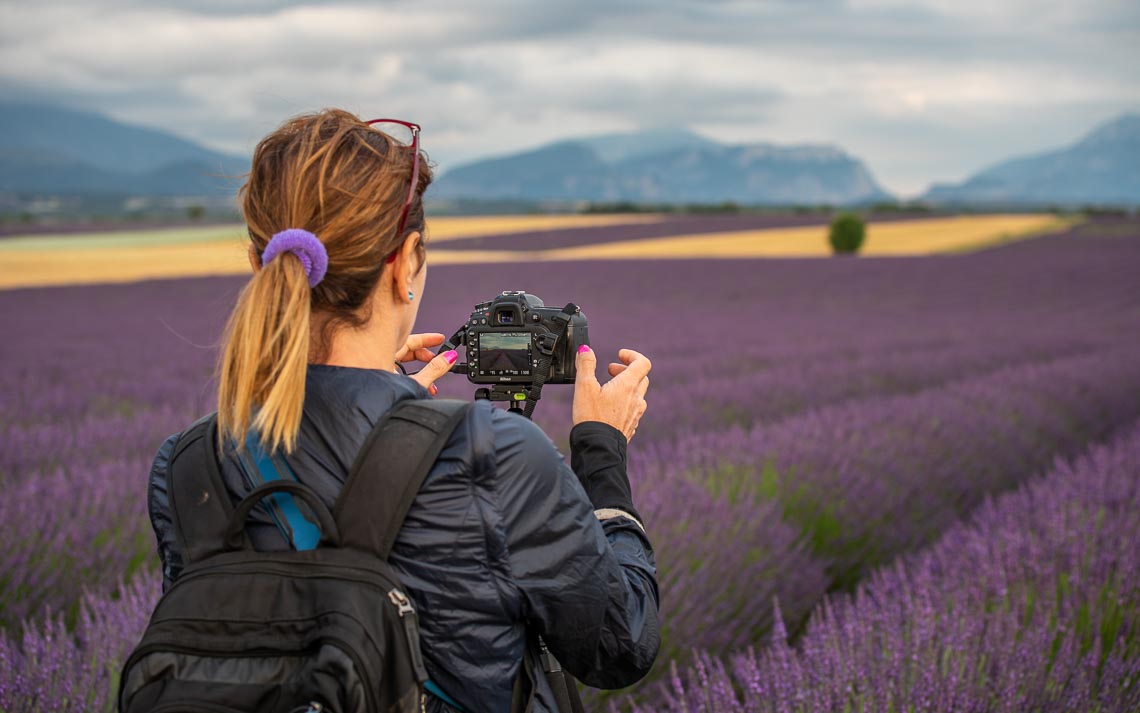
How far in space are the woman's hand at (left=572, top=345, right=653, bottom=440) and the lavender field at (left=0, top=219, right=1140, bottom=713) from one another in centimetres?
64

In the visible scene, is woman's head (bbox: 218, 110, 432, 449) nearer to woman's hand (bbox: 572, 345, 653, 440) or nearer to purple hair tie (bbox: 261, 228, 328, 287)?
purple hair tie (bbox: 261, 228, 328, 287)

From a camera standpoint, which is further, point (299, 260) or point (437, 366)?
point (437, 366)

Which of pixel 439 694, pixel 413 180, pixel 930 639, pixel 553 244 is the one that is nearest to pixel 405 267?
pixel 413 180

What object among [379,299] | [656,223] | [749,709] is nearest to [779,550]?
[749,709]

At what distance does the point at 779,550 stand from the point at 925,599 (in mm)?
785

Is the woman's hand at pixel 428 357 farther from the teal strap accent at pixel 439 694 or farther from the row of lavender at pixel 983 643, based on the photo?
the row of lavender at pixel 983 643

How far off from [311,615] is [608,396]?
1.75 feet

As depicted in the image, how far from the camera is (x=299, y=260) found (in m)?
1.17

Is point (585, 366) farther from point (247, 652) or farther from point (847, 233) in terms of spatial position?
point (847, 233)

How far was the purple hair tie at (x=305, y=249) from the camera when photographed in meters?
1.16

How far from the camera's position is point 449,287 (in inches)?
866

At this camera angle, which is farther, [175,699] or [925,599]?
[925,599]

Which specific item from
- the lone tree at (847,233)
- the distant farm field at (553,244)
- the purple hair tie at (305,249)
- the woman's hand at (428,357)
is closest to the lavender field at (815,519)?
the woman's hand at (428,357)

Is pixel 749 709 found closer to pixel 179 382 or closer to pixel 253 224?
pixel 253 224
